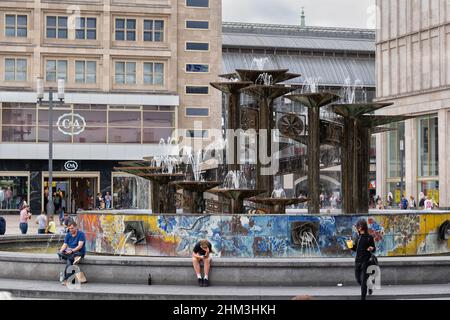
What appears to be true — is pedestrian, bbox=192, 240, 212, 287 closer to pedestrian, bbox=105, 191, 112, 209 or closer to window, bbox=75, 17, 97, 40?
pedestrian, bbox=105, 191, 112, 209

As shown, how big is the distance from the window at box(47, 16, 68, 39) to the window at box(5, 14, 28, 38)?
1559 millimetres

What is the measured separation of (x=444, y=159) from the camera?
57125mm

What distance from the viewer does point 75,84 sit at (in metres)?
56.0

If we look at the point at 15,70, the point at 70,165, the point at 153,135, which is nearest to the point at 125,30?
the point at 153,135

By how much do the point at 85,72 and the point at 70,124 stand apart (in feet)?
12.3

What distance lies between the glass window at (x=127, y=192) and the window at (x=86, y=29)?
9556 mm

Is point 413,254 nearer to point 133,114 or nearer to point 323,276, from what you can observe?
point 323,276

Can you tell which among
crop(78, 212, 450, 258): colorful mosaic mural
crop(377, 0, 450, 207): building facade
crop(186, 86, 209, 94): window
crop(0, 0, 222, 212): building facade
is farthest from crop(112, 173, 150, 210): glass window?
crop(78, 212, 450, 258): colorful mosaic mural

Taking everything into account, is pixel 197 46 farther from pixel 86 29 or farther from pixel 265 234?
pixel 265 234

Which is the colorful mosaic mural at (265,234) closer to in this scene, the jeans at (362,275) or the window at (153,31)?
the jeans at (362,275)

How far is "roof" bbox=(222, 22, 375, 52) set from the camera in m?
83.2

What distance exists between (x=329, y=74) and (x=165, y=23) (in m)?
27.9

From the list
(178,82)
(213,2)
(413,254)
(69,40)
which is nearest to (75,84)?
(69,40)

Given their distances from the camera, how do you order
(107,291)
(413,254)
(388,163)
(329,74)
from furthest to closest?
1. (329,74)
2. (388,163)
3. (413,254)
4. (107,291)
